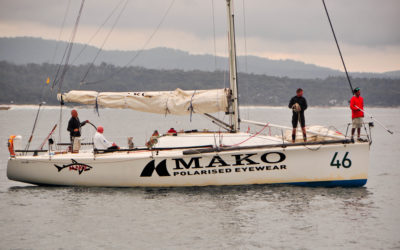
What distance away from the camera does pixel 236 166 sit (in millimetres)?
17766

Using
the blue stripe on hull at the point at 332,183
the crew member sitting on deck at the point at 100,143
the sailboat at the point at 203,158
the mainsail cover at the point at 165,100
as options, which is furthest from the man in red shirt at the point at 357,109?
the crew member sitting on deck at the point at 100,143

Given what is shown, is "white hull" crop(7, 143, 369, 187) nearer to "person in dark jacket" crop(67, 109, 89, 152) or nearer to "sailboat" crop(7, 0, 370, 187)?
"sailboat" crop(7, 0, 370, 187)

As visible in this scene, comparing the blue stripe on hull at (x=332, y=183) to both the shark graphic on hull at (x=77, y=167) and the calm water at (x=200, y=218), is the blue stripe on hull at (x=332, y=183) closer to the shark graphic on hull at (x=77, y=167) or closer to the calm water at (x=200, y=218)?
the calm water at (x=200, y=218)

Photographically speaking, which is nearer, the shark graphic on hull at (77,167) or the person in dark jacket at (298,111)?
the person in dark jacket at (298,111)

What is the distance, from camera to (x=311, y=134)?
18.7 meters

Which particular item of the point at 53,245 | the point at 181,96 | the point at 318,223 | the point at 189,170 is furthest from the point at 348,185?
the point at 53,245

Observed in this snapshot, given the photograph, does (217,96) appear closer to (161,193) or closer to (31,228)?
(161,193)

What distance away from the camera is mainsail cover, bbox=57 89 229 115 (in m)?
19.2

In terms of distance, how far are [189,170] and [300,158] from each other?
3.91 metres

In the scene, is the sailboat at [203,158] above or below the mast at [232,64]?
below

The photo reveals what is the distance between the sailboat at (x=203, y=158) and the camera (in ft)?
57.5

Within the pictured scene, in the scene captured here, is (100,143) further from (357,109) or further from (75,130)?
(357,109)

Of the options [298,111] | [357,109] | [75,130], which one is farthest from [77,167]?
[357,109]

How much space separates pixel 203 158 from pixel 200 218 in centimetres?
296
